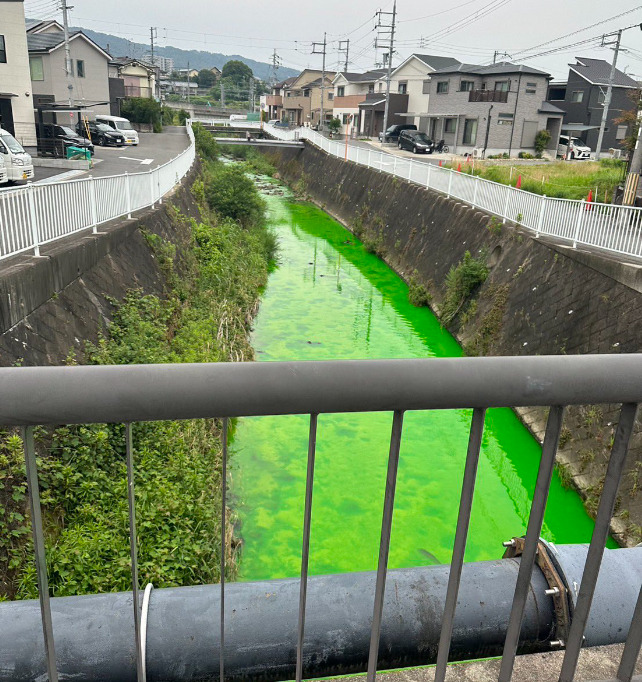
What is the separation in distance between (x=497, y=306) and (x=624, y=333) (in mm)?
3834

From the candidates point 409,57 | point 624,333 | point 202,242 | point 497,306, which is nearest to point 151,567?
point 624,333

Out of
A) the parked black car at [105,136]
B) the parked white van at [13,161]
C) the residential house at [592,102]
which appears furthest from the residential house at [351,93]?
the parked white van at [13,161]

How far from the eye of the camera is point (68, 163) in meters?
22.1

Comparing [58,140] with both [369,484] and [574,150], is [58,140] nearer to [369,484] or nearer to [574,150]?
[369,484]

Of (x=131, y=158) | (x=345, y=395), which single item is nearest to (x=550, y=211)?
(x=345, y=395)

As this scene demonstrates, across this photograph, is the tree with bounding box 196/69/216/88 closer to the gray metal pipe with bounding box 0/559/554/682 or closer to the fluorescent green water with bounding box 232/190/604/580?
the fluorescent green water with bounding box 232/190/604/580

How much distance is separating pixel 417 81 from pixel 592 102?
1293cm

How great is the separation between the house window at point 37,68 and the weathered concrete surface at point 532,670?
39.2m

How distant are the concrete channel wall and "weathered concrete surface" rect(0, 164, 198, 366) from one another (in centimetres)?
664

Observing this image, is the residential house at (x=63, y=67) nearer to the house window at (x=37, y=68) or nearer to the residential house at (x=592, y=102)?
the house window at (x=37, y=68)

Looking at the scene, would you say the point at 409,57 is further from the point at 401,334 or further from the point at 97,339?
the point at 97,339

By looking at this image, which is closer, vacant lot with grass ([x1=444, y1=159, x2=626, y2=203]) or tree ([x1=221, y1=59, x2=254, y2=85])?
vacant lot with grass ([x1=444, y1=159, x2=626, y2=203])

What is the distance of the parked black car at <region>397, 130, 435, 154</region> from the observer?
3741 cm

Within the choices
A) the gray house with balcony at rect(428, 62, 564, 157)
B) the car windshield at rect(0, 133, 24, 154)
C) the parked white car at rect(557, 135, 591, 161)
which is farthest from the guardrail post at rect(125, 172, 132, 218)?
the parked white car at rect(557, 135, 591, 161)
